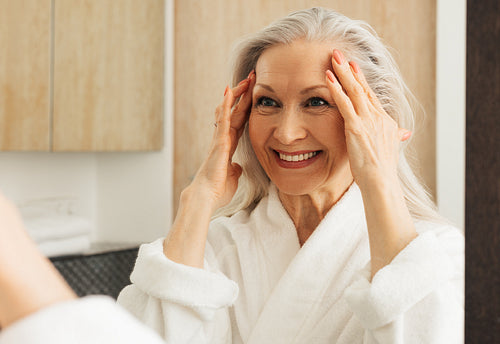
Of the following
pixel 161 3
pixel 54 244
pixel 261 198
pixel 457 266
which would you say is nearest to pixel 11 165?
pixel 54 244

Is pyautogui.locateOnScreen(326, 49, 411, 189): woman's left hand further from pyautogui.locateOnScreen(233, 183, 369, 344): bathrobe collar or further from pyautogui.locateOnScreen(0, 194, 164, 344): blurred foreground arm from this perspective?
pyautogui.locateOnScreen(0, 194, 164, 344): blurred foreground arm

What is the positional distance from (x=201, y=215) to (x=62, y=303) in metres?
0.27

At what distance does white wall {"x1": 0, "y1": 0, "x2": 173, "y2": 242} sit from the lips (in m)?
0.68

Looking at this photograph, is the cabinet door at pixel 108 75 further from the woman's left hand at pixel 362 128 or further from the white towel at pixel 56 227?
the woman's left hand at pixel 362 128

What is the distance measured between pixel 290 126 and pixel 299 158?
1.0 inches

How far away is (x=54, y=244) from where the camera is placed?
813mm

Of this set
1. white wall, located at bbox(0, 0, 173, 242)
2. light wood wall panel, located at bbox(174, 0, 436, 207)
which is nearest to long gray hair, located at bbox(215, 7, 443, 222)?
light wood wall panel, located at bbox(174, 0, 436, 207)

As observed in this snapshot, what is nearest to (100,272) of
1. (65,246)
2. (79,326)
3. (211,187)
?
(65,246)

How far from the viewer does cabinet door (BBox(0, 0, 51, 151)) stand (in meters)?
0.77

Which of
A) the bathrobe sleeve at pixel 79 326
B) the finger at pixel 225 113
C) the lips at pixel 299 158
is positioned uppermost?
the finger at pixel 225 113

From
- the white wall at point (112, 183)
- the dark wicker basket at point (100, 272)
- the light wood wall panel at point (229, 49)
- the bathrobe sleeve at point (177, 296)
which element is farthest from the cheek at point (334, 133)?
the white wall at point (112, 183)

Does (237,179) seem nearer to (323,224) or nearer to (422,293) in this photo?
(323,224)

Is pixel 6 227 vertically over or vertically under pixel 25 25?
under

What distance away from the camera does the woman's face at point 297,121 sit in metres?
0.35
